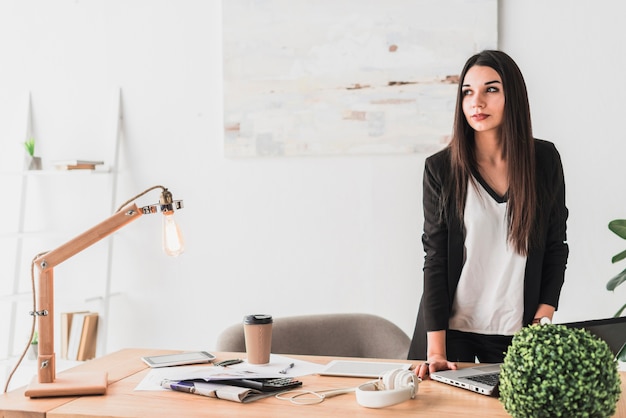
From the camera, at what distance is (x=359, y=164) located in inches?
126

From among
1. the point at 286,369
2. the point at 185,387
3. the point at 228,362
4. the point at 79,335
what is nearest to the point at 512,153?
the point at 286,369


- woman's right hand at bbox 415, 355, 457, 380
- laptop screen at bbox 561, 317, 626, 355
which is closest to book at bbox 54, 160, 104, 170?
woman's right hand at bbox 415, 355, 457, 380

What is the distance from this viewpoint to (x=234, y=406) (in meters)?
1.50

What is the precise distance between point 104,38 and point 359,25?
1.25 metres

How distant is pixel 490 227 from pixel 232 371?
31.5 inches

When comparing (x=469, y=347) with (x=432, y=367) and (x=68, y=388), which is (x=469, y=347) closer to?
(x=432, y=367)

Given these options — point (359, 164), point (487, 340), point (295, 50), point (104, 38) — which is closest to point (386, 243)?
point (359, 164)

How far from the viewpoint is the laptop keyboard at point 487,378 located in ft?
5.19

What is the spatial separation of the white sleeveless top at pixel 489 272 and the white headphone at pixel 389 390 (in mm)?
542

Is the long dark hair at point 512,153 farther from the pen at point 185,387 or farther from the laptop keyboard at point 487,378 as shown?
the pen at point 185,387

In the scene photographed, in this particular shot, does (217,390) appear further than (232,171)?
No

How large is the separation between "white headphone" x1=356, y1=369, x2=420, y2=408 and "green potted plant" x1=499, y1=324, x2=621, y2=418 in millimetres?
293

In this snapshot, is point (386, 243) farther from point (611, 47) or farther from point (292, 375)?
point (292, 375)

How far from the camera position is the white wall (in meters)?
2.96
